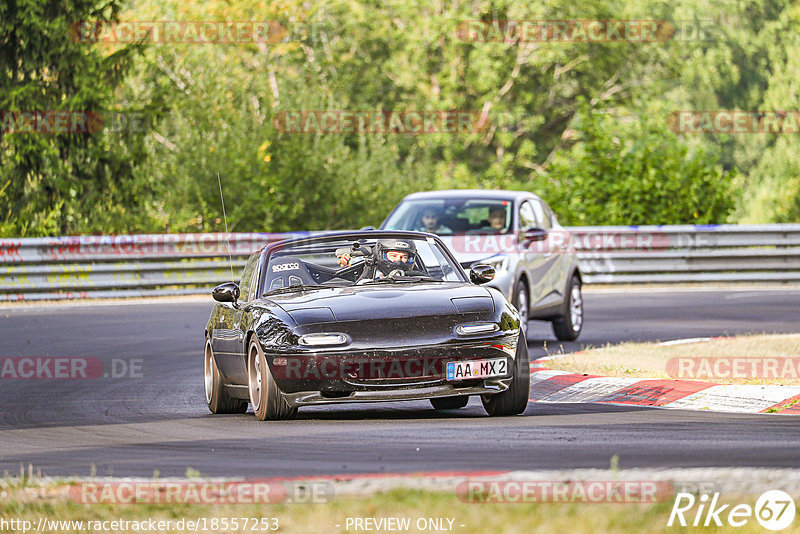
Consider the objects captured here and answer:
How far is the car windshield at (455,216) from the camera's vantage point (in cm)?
1758

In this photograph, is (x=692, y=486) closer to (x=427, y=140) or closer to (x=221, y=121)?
(x=221, y=121)

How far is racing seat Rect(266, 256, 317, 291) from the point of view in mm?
11102

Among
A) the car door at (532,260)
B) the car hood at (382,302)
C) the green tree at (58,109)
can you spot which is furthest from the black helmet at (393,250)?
the green tree at (58,109)

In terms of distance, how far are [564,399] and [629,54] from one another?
47.4m

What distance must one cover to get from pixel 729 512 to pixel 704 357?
873 cm

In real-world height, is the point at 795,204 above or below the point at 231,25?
below

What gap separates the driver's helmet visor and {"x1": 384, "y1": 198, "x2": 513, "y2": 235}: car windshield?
19.8ft

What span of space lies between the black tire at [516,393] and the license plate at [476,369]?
14cm

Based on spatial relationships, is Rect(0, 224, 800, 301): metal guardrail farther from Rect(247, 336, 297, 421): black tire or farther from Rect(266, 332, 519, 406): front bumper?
Rect(266, 332, 519, 406): front bumper

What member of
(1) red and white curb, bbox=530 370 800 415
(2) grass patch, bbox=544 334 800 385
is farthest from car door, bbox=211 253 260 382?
(2) grass patch, bbox=544 334 800 385

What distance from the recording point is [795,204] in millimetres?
61781

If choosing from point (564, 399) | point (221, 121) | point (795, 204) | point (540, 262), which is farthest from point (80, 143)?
point (795, 204)

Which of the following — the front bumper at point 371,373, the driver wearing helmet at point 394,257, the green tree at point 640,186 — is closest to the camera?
the front bumper at point 371,373

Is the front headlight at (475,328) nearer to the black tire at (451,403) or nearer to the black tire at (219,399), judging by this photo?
the black tire at (451,403)
